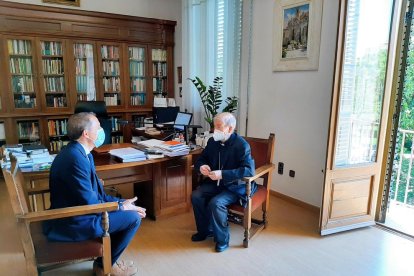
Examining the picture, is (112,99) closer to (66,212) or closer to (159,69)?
(159,69)

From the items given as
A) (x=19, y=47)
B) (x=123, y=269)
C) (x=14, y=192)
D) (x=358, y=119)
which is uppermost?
(x=19, y=47)

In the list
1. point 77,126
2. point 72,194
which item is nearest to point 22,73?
point 77,126

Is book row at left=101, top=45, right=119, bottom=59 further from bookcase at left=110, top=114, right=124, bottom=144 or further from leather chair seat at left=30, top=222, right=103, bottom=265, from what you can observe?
leather chair seat at left=30, top=222, right=103, bottom=265

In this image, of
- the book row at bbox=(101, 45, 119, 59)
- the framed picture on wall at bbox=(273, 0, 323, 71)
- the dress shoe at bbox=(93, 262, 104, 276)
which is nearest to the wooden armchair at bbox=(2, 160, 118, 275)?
the dress shoe at bbox=(93, 262, 104, 276)

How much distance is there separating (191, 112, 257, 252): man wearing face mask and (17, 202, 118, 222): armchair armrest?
889 millimetres

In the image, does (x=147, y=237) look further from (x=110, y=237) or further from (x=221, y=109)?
(x=221, y=109)

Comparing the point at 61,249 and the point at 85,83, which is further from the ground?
the point at 85,83

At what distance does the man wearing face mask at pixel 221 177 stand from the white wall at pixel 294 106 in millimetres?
931

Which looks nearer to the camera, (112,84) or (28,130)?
(28,130)

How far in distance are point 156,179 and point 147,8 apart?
3261 mm

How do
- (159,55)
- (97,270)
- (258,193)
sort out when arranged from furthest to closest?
(159,55), (258,193), (97,270)

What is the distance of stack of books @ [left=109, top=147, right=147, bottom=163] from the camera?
8.03 feet

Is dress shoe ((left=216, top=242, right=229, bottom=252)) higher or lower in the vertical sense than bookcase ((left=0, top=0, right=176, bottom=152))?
lower

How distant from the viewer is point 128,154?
2.51 metres
